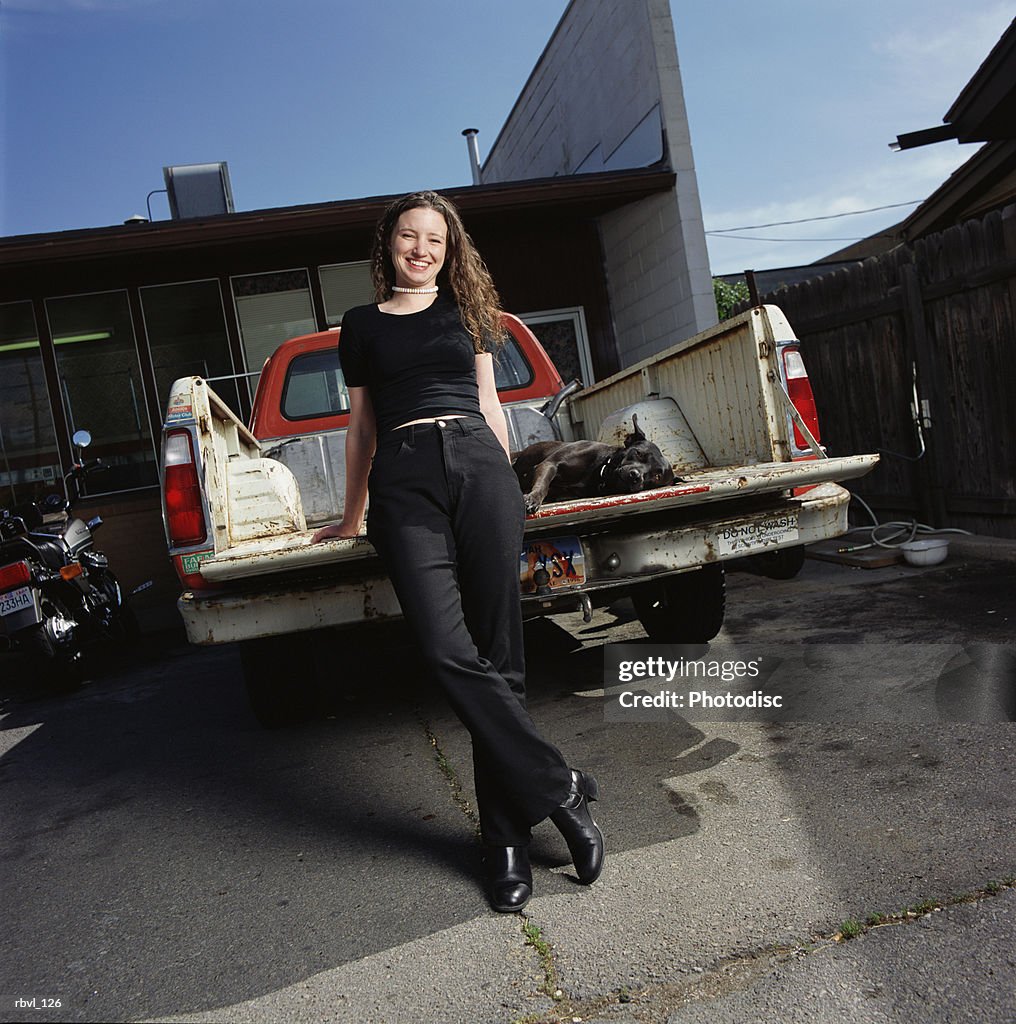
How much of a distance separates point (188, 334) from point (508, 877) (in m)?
8.99

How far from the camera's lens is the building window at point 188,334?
32.8 feet

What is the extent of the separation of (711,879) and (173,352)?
362 inches

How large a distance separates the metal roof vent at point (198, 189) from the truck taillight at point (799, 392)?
991cm

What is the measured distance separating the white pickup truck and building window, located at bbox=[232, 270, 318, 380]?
6.05 m

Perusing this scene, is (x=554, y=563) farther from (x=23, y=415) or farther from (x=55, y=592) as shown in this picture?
(x=23, y=415)

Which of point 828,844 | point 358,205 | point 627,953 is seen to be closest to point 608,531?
point 828,844

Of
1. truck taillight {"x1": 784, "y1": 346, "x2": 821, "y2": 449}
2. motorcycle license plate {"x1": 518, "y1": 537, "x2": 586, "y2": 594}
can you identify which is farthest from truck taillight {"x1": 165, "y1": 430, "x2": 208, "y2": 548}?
truck taillight {"x1": 784, "y1": 346, "x2": 821, "y2": 449}

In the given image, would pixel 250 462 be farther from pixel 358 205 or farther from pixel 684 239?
pixel 684 239

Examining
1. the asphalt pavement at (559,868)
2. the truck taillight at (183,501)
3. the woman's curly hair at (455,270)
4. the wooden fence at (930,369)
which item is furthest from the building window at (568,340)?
the woman's curly hair at (455,270)

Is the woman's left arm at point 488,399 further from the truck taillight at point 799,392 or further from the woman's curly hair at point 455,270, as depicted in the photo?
the truck taillight at point 799,392

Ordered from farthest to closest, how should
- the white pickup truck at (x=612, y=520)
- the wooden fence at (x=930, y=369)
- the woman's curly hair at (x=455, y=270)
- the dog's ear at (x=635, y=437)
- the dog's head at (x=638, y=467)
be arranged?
the wooden fence at (x=930, y=369) < the dog's ear at (x=635, y=437) < the dog's head at (x=638, y=467) < the white pickup truck at (x=612, y=520) < the woman's curly hair at (x=455, y=270)

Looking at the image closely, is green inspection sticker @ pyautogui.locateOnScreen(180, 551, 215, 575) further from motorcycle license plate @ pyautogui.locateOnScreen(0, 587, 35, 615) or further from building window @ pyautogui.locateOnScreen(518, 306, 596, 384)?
building window @ pyautogui.locateOnScreen(518, 306, 596, 384)

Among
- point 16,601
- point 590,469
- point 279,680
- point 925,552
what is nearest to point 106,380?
point 16,601

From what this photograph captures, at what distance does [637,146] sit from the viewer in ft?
33.2
